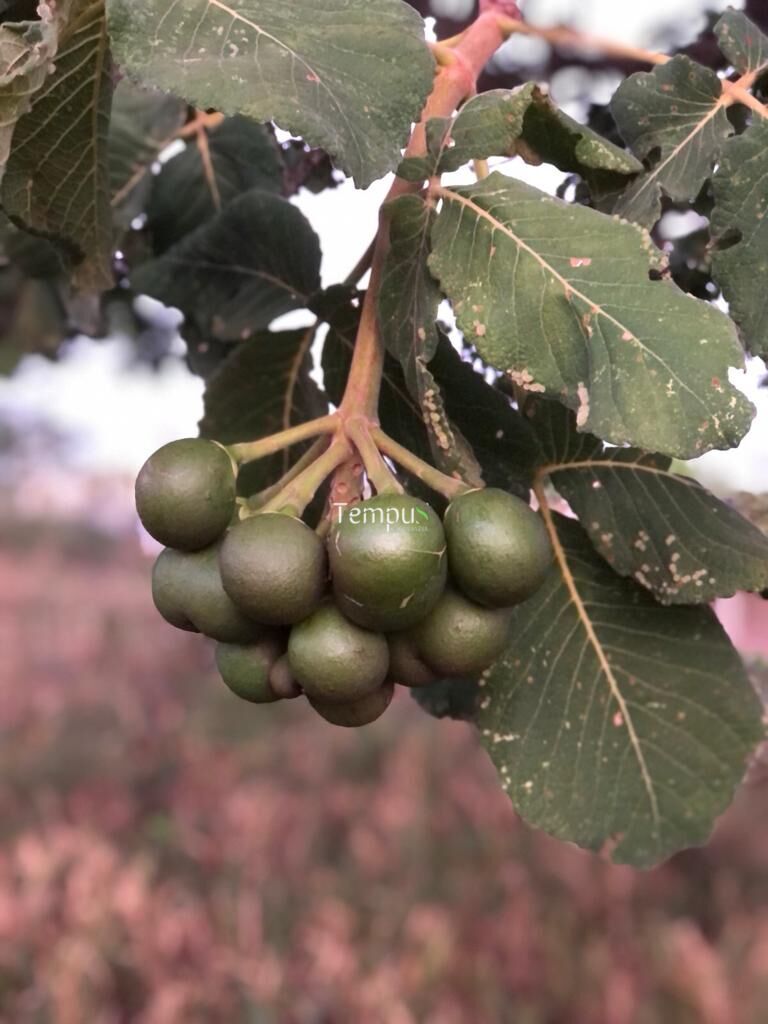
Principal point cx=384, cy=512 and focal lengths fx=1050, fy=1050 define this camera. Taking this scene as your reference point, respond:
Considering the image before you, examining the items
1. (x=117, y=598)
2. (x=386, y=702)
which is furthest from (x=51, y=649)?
(x=386, y=702)

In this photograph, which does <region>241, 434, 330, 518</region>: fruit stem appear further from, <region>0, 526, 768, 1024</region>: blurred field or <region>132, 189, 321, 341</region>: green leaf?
<region>0, 526, 768, 1024</region>: blurred field

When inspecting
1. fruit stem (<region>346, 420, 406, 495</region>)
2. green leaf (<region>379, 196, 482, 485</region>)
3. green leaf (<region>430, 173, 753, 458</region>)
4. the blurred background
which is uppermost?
green leaf (<region>430, 173, 753, 458</region>)

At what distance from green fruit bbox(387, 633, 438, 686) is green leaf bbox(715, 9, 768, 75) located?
0.62 meters

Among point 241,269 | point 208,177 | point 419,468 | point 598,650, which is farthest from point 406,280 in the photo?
point 208,177

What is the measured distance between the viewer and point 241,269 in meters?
1.26

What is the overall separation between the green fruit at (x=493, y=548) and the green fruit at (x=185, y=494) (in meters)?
0.16

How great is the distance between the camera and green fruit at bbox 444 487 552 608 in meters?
0.69

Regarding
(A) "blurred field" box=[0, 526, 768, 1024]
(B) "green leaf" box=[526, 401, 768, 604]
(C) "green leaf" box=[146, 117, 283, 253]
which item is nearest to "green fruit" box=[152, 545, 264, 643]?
(B) "green leaf" box=[526, 401, 768, 604]

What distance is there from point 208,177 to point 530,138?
2.31 ft

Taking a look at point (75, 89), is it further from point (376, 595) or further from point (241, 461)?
point (376, 595)

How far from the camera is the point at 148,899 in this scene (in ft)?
13.2

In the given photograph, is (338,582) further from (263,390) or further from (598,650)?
(263,390)

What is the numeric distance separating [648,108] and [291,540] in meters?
0.52

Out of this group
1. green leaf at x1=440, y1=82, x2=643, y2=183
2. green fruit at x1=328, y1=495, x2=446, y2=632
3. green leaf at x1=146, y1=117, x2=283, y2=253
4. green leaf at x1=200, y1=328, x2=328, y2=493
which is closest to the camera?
green fruit at x1=328, y1=495, x2=446, y2=632
